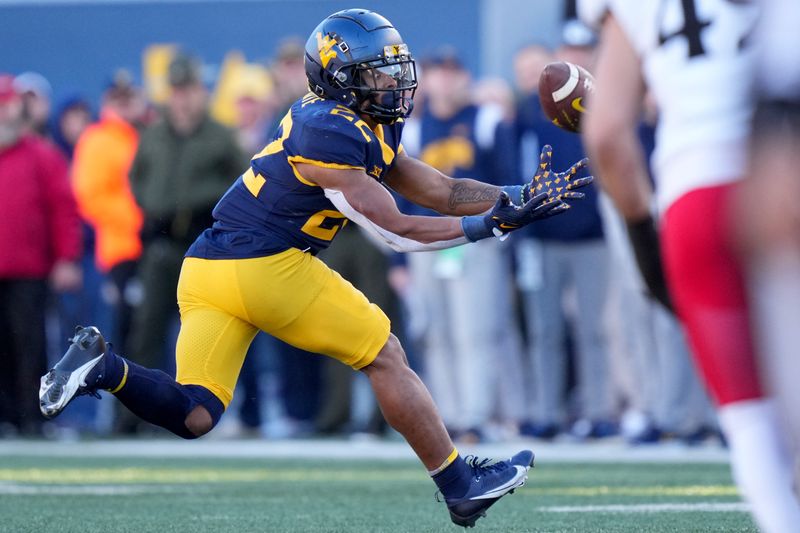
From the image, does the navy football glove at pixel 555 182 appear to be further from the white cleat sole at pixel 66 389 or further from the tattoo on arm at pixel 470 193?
the white cleat sole at pixel 66 389

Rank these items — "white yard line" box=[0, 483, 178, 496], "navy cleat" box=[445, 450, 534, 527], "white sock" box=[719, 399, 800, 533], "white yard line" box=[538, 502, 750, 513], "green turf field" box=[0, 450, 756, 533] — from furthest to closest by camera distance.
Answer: "white yard line" box=[0, 483, 178, 496]
"white yard line" box=[538, 502, 750, 513]
"green turf field" box=[0, 450, 756, 533]
"navy cleat" box=[445, 450, 534, 527]
"white sock" box=[719, 399, 800, 533]

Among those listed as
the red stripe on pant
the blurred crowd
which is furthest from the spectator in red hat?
the red stripe on pant

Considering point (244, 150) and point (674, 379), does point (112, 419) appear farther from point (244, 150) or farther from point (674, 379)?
point (674, 379)

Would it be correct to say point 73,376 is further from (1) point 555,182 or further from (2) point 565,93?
(2) point 565,93

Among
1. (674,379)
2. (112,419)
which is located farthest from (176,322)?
(674,379)

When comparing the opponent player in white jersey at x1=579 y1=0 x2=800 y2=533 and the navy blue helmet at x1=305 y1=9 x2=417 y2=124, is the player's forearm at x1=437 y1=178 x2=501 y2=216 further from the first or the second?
the opponent player in white jersey at x1=579 y1=0 x2=800 y2=533

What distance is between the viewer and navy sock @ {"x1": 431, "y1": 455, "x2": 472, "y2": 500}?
Answer: 4750mm

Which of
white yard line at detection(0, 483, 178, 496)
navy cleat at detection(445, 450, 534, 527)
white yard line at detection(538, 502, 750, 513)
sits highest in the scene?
navy cleat at detection(445, 450, 534, 527)

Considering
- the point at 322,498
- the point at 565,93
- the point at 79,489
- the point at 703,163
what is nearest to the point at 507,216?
the point at 565,93

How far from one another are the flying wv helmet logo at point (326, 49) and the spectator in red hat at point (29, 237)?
4.80 metres

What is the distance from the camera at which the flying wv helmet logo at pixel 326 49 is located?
500 centimetres

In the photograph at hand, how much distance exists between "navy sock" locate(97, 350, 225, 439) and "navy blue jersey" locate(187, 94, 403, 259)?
0.43 metres

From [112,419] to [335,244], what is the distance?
6.20 feet

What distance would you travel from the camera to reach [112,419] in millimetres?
9852
